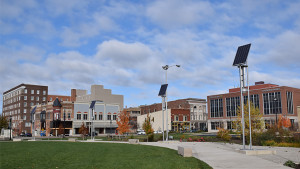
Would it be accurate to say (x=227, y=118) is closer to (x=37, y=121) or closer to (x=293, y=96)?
(x=293, y=96)

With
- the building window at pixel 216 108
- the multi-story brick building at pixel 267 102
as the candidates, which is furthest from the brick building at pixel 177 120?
the multi-story brick building at pixel 267 102

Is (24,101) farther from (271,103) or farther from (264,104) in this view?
(271,103)

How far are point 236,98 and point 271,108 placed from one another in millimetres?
12288

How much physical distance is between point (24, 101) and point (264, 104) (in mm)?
98589

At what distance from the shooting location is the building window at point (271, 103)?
71938 millimetres

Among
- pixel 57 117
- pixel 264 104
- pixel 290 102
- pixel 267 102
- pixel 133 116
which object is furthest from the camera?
pixel 133 116

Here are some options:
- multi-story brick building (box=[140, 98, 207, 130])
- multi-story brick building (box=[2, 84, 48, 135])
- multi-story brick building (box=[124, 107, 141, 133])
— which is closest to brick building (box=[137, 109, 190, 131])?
multi-story brick building (box=[140, 98, 207, 130])

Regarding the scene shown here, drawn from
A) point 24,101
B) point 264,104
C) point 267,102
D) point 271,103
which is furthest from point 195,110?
point 24,101

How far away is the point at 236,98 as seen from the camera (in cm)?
8406

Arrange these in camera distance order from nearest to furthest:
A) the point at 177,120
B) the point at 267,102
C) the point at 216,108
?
the point at 267,102 → the point at 216,108 → the point at 177,120

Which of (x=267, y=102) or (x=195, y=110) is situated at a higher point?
(x=267, y=102)

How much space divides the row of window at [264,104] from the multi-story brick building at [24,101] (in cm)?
7772

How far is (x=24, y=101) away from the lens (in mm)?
122375

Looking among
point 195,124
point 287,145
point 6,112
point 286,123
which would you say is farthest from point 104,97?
point 287,145
